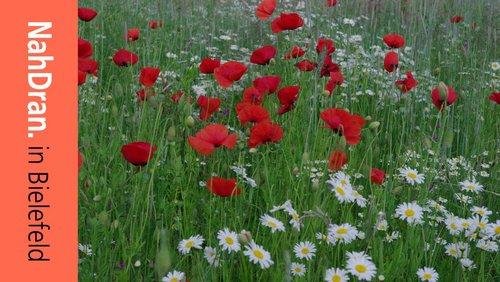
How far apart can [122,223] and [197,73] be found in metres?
1.54

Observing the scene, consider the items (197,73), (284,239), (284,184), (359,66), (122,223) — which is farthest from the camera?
(359,66)

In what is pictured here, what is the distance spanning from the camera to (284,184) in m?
1.90

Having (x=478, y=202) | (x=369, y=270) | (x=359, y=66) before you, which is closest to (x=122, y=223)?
(x=369, y=270)

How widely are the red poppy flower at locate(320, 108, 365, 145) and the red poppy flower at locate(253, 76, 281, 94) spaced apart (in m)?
0.40

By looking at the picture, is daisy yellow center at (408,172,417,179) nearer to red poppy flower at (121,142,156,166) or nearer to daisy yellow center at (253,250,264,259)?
daisy yellow center at (253,250,264,259)

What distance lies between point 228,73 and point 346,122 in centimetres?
59

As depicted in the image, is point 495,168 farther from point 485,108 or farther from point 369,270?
point 369,270

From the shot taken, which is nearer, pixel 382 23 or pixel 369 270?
pixel 369 270

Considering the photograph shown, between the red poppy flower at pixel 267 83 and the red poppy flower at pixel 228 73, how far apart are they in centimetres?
7

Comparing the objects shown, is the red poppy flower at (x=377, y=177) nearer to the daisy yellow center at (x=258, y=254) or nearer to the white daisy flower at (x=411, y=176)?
the white daisy flower at (x=411, y=176)

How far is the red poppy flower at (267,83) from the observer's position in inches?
80.2

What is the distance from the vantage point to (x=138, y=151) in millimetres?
1474

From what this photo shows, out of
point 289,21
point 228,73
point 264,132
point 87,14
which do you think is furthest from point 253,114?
point 87,14

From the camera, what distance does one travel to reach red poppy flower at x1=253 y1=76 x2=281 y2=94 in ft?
6.68
